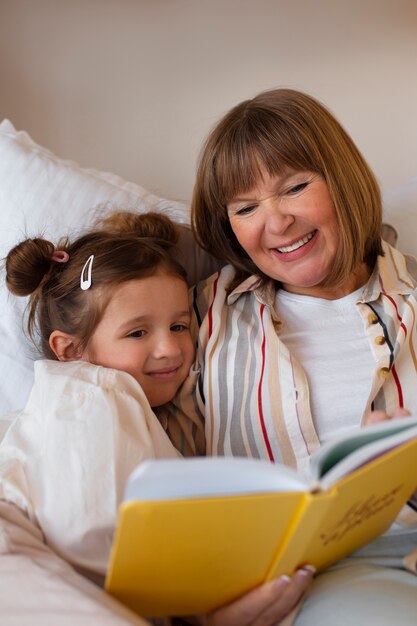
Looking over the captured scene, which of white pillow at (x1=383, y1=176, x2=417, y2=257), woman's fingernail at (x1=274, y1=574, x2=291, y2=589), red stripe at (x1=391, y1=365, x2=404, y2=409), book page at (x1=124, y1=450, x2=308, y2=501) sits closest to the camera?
book page at (x1=124, y1=450, x2=308, y2=501)

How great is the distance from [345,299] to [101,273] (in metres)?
0.41

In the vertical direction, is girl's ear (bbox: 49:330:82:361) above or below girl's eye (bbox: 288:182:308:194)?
below

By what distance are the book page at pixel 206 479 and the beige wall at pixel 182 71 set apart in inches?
48.6

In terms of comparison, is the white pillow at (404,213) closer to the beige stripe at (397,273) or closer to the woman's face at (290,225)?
the beige stripe at (397,273)

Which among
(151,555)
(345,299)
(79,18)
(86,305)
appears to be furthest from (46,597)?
(79,18)

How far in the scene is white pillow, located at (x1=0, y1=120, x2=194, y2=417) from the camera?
1.36m

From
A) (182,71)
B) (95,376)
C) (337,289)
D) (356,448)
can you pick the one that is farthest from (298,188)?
(182,71)

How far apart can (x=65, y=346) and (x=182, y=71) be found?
2.94 ft

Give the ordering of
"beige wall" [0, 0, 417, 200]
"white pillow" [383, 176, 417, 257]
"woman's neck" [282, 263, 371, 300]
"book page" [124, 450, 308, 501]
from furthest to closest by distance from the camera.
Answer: "beige wall" [0, 0, 417, 200], "white pillow" [383, 176, 417, 257], "woman's neck" [282, 263, 371, 300], "book page" [124, 450, 308, 501]

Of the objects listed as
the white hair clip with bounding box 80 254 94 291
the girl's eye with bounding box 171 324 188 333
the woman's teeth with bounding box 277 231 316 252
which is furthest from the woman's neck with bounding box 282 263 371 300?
the white hair clip with bounding box 80 254 94 291

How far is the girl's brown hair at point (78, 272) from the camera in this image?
121 centimetres

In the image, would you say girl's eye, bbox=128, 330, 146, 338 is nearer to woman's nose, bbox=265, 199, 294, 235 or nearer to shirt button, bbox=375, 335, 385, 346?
woman's nose, bbox=265, 199, 294, 235

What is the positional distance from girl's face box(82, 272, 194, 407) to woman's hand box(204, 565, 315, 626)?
396 millimetres

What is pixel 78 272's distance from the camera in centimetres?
124
